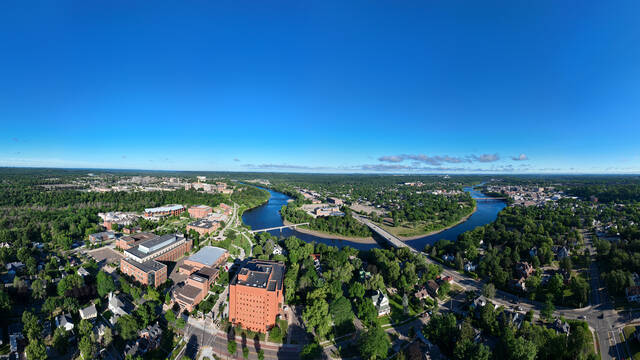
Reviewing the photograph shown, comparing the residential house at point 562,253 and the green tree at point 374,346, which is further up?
the residential house at point 562,253

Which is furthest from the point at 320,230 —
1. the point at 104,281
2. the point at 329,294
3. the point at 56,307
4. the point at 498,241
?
the point at 56,307

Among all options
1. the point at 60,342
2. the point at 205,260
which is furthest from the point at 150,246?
the point at 60,342

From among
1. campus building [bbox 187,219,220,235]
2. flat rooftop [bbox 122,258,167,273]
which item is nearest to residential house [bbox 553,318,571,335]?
flat rooftop [bbox 122,258,167,273]

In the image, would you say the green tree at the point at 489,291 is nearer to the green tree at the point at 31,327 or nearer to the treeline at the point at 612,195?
the green tree at the point at 31,327

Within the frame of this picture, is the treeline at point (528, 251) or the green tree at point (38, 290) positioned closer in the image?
the green tree at point (38, 290)

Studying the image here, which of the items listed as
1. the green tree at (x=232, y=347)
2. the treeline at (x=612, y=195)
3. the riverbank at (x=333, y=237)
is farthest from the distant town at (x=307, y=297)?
the treeline at (x=612, y=195)

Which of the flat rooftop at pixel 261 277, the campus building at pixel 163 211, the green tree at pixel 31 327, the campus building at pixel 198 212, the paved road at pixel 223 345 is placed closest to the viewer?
the green tree at pixel 31 327

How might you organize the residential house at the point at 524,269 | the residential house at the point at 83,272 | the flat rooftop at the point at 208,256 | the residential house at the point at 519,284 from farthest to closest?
the flat rooftop at the point at 208,256 → the residential house at the point at 524,269 → the residential house at the point at 83,272 → the residential house at the point at 519,284

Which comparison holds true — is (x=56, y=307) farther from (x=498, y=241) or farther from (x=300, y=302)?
(x=498, y=241)
